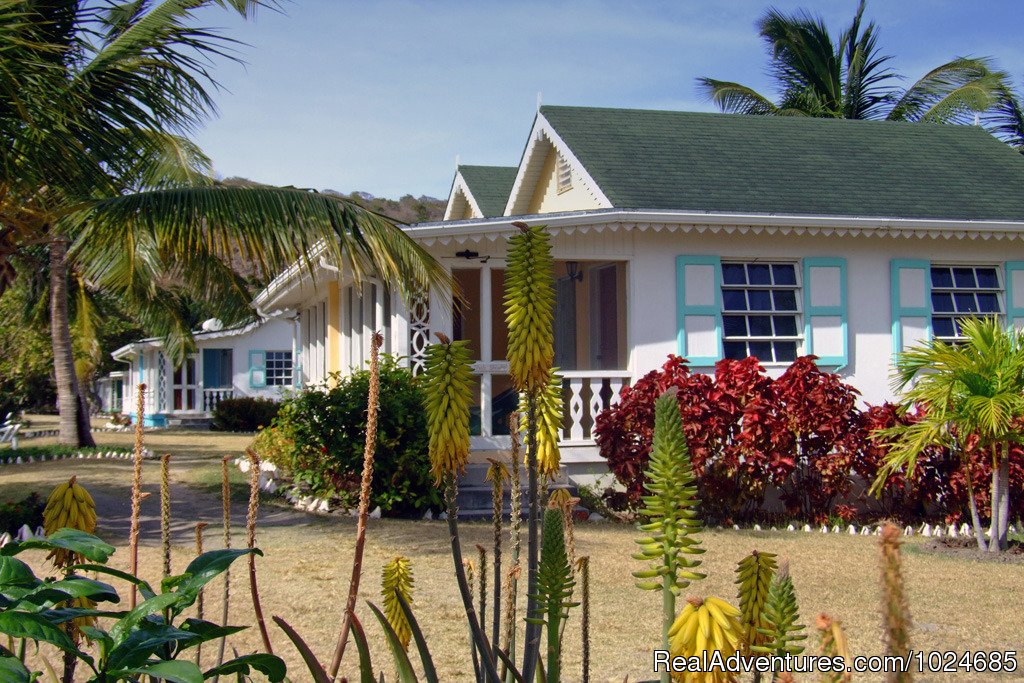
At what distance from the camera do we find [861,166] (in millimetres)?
15758

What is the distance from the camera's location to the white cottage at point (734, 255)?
12.5 m

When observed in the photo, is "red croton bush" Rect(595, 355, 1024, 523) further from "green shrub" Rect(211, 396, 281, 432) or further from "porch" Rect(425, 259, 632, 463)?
"green shrub" Rect(211, 396, 281, 432)

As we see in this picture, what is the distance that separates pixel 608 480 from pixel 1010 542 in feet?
14.9

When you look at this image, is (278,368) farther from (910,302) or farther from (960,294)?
(960,294)

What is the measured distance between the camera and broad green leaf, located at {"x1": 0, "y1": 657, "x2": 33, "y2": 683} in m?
1.94

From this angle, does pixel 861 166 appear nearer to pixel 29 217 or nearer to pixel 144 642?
pixel 29 217

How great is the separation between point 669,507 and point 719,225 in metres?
11.3

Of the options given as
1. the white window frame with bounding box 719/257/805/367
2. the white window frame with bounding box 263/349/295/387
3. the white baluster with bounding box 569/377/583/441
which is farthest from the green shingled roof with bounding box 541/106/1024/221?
the white window frame with bounding box 263/349/295/387

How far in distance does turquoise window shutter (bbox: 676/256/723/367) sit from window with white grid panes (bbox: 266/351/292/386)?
79.1 ft

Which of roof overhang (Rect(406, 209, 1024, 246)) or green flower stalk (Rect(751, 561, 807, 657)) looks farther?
roof overhang (Rect(406, 209, 1024, 246))

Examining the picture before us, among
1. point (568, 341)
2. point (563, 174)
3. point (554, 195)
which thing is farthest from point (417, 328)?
point (554, 195)

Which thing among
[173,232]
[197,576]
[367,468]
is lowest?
[197,576]

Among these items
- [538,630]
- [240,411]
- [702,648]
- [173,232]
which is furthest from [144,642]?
[240,411]

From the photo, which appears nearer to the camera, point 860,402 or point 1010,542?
point 1010,542
